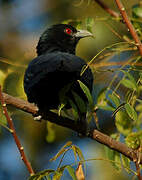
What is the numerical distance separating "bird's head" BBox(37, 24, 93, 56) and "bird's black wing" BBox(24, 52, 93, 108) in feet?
3.69

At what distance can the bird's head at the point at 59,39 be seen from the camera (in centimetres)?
499

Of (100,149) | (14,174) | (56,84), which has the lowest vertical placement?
(14,174)

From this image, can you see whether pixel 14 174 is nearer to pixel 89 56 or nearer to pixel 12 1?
pixel 89 56

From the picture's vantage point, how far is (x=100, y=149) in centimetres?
716

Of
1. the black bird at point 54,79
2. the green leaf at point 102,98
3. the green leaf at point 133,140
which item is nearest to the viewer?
the green leaf at point 133,140

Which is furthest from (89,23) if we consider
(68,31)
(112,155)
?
(68,31)

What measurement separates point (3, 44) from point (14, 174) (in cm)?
233

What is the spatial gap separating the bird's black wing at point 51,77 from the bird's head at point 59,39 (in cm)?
112

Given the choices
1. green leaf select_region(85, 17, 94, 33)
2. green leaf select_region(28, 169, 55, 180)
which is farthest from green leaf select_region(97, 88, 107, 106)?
green leaf select_region(28, 169, 55, 180)

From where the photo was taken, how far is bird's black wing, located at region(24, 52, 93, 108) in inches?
132

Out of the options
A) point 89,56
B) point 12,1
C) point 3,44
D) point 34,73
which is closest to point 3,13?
point 12,1

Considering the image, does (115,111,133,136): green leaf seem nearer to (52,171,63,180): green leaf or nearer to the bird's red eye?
(52,171,63,180): green leaf

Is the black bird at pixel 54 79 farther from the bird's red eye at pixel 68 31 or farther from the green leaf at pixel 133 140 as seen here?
the bird's red eye at pixel 68 31

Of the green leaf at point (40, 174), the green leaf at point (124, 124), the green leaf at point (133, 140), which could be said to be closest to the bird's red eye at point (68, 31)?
the green leaf at point (124, 124)
